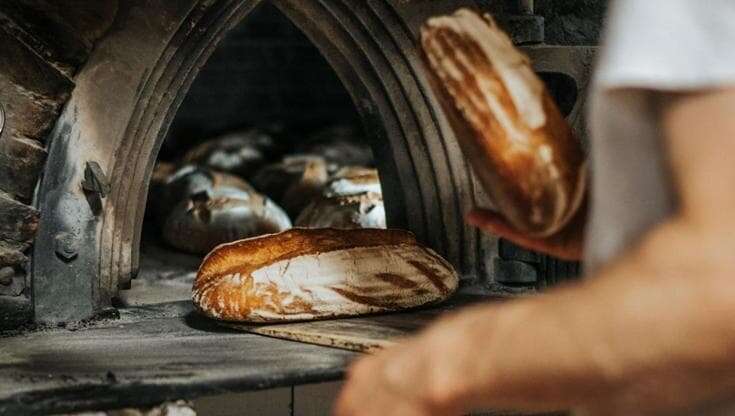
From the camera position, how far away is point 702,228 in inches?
26.2

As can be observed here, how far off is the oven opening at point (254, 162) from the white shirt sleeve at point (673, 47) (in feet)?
5.79

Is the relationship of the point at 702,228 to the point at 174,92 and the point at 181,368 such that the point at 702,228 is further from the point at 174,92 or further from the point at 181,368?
the point at 174,92

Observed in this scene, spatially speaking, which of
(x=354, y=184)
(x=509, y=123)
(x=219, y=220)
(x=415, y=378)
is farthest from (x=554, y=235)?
(x=219, y=220)

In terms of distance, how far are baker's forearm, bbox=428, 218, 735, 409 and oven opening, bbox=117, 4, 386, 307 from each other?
65.7 inches

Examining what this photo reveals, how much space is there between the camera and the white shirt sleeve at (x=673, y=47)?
2.29 feet

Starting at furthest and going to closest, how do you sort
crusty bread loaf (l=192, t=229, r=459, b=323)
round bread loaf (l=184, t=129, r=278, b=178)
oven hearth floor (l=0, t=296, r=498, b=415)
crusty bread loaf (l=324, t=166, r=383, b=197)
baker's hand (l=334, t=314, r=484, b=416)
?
round bread loaf (l=184, t=129, r=278, b=178) → crusty bread loaf (l=324, t=166, r=383, b=197) → crusty bread loaf (l=192, t=229, r=459, b=323) → oven hearth floor (l=0, t=296, r=498, b=415) → baker's hand (l=334, t=314, r=484, b=416)

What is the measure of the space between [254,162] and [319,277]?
262 centimetres

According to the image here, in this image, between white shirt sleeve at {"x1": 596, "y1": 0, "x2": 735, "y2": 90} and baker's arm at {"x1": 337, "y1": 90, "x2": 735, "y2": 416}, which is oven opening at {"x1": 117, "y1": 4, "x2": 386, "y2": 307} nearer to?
baker's arm at {"x1": 337, "y1": 90, "x2": 735, "y2": 416}

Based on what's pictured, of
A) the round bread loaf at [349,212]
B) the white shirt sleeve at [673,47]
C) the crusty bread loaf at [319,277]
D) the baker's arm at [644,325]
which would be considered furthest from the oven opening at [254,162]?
the white shirt sleeve at [673,47]

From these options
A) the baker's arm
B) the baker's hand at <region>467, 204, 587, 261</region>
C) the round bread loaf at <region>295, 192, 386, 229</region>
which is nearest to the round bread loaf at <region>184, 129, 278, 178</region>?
the round bread loaf at <region>295, 192, 386, 229</region>

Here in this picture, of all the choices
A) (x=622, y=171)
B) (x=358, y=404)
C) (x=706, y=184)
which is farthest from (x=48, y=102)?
(x=706, y=184)

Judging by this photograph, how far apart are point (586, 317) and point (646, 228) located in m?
0.14

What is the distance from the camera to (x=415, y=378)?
31.9 inches

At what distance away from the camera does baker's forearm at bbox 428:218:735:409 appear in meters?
0.66
